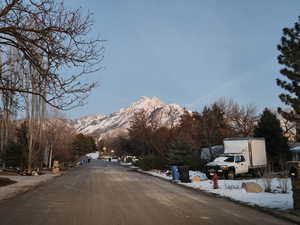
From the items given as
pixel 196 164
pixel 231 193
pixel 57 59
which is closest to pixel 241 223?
pixel 231 193

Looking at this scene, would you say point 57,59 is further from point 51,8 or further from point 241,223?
point 241,223

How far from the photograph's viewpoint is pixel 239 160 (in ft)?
83.3

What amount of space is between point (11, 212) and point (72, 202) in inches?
103

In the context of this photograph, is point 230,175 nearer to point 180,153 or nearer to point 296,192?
point 180,153

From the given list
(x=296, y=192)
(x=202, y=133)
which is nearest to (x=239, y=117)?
(x=202, y=133)

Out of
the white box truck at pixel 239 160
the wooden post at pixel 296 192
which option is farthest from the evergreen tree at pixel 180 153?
the wooden post at pixel 296 192

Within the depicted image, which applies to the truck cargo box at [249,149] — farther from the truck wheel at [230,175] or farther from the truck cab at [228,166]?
the truck wheel at [230,175]

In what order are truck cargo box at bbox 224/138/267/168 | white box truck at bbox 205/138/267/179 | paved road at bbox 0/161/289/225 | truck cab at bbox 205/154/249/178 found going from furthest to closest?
truck cargo box at bbox 224/138/267/168, white box truck at bbox 205/138/267/179, truck cab at bbox 205/154/249/178, paved road at bbox 0/161/289/225

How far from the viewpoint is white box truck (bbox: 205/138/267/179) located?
24234 mm

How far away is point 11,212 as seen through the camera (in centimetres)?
1001

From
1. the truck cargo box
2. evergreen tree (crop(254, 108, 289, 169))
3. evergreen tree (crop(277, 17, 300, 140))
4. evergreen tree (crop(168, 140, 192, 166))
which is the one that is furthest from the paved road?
evergreen tree (crop(254, 108, 289, 169))

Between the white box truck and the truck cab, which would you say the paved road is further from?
the white box truck

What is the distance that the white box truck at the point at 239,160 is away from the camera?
24234mm

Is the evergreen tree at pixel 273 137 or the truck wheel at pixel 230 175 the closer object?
the truck wheel at pixel 230 175
